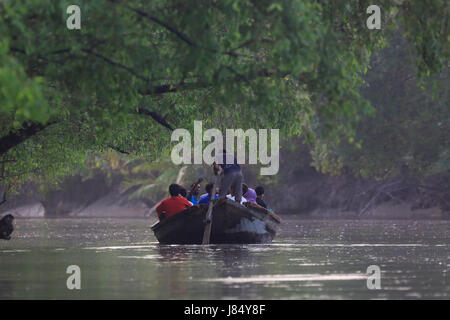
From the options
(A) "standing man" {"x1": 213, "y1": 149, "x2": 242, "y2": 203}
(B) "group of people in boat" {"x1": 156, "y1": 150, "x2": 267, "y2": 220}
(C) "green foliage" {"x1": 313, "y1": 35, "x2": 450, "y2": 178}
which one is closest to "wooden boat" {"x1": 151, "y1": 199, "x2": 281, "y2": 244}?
(B) "group of people in boat" {"x1": 156, "y1": 150, "x2": 267, "y2": 220}

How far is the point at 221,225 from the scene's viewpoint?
2659cm

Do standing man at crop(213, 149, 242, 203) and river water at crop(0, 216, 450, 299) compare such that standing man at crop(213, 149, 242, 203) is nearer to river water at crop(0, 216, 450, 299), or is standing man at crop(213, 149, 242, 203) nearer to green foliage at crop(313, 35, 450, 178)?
river water at crop(0, 216, 450, 299)

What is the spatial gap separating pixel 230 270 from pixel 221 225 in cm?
843

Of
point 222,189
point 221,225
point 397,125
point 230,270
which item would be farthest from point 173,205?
point 397,125

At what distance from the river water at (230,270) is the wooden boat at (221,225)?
0.58m

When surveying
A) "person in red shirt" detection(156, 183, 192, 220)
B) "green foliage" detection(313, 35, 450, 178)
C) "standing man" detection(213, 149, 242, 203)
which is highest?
"green foliage" detection(313, 35, 450, 178)

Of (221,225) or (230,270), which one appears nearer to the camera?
(230,270)

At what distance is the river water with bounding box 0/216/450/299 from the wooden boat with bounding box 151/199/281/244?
58 cm

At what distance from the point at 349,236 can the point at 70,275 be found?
16451mm

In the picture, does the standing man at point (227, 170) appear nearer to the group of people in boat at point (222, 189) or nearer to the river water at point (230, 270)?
the group of people in boat at point (222, 189)

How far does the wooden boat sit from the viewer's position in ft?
85.9

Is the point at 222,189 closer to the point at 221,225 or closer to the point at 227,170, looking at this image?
the point at 227,170

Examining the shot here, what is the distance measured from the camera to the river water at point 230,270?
14469mm

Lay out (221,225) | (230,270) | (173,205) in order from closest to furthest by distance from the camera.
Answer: (230,270) → (221,225) → (173,205)
